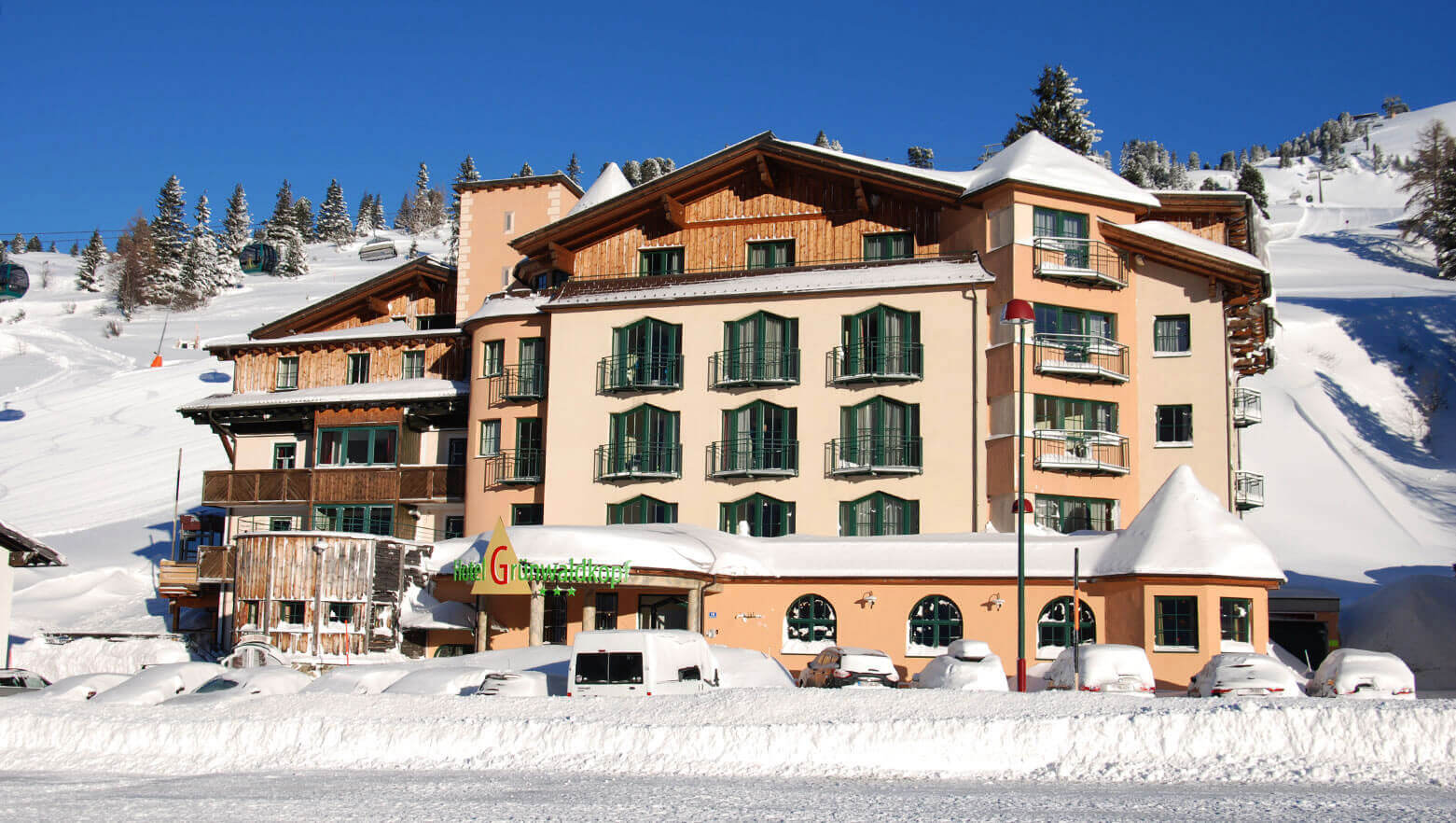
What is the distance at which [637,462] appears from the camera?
46.1 m

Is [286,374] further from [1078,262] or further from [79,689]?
[1078,262]

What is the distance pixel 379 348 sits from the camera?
53.6 metres

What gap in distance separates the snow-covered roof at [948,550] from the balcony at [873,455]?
2775mm

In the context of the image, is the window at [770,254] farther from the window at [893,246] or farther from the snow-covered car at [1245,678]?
the snow-covered car at [1245,678]

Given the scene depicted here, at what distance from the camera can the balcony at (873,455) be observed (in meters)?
43.4

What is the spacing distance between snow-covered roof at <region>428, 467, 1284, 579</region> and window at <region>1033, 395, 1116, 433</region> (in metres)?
4.36

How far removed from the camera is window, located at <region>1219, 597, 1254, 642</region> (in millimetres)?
36500

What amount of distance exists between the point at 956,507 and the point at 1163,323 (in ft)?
33.3

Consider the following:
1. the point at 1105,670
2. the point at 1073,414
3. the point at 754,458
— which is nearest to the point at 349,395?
the point at 754,458

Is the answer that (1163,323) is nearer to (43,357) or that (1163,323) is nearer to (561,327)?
(561,327)

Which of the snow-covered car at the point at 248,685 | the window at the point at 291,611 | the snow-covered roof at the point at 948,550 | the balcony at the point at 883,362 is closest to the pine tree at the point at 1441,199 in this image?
the balcony at the point at 883,362

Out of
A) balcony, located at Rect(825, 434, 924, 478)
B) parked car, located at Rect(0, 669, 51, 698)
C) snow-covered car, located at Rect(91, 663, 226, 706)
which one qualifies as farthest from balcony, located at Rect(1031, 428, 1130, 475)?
parked car, located at Rect(0, 669, 51, 698)

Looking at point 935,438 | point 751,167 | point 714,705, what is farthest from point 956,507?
point 714,705

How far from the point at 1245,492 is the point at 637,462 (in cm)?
2234
